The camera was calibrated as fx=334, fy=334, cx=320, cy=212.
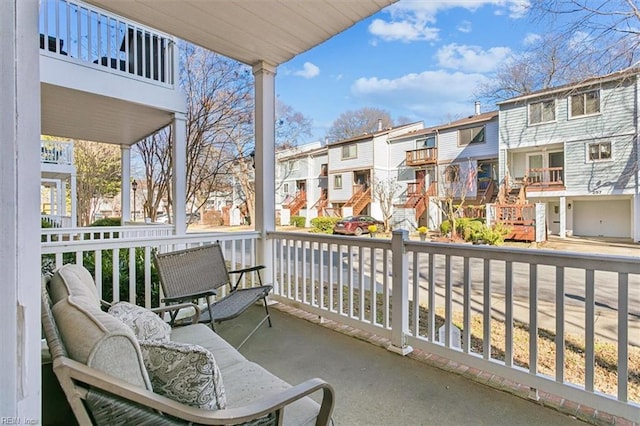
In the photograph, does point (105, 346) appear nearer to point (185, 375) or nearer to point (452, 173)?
point (185, 375)

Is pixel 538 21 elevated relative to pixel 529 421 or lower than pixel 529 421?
elevated

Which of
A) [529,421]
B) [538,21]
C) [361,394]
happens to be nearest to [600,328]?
[529,421]

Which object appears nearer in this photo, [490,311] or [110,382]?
[110,382]

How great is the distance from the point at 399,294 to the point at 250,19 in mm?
2698

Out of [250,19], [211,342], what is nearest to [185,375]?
[211,342]

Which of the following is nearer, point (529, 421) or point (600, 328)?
point (529, 421)

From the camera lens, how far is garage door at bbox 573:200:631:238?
13277 millimetres

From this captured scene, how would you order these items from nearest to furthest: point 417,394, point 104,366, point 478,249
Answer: point 104,366, point 417,394, point 478,249

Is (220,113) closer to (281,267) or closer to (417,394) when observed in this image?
(281,267)

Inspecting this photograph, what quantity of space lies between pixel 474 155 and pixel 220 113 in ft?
39.8

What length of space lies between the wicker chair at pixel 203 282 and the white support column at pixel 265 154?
658mm

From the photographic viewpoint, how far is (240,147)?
11.3m

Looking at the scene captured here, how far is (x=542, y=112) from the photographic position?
13.7 metres

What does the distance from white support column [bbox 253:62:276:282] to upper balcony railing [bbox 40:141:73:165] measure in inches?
359
